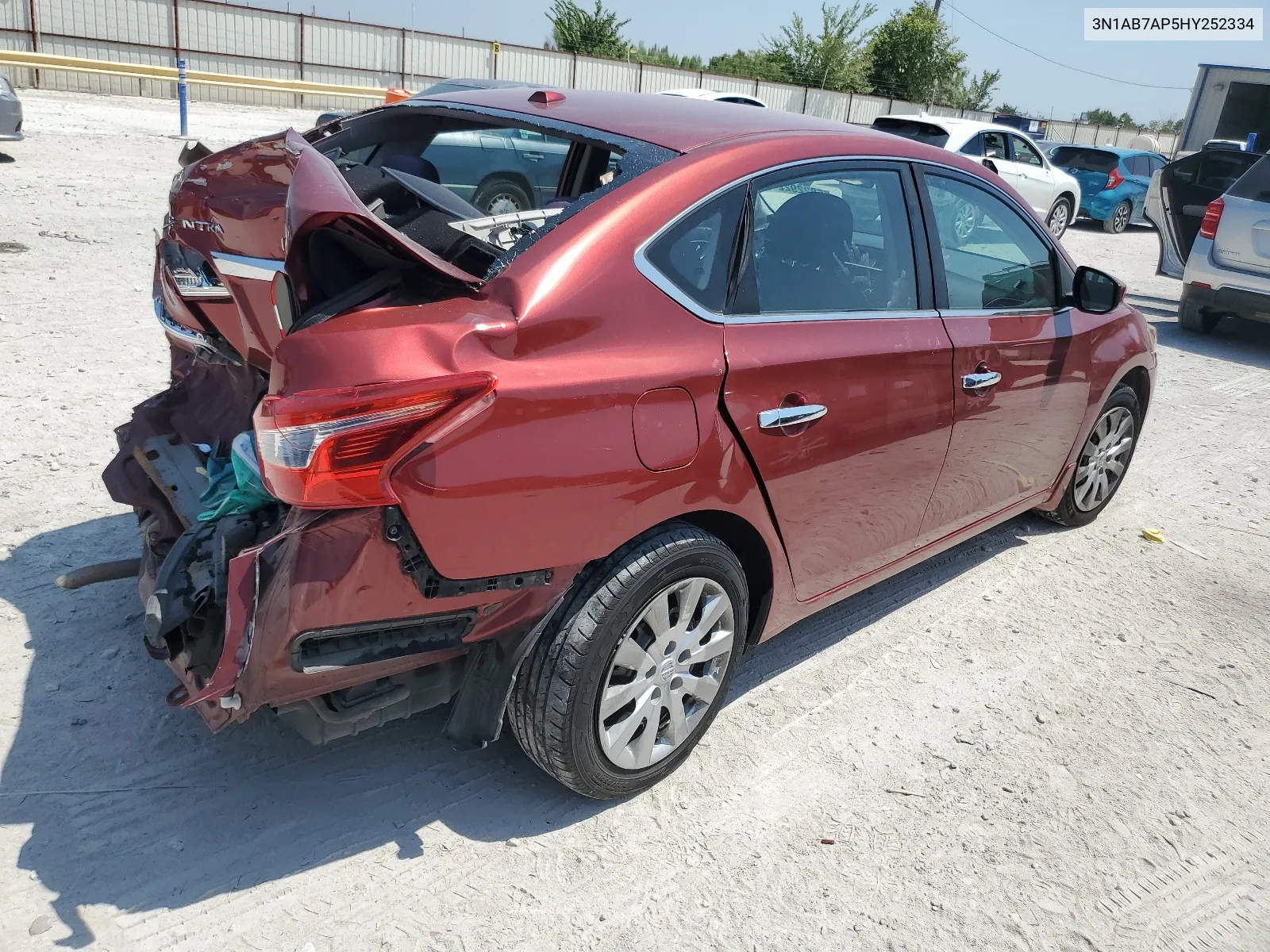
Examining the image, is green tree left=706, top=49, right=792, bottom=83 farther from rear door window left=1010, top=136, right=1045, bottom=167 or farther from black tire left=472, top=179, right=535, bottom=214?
black tire left=472, top=179, right=535, bottom=214

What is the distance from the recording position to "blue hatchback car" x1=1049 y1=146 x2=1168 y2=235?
17703mm

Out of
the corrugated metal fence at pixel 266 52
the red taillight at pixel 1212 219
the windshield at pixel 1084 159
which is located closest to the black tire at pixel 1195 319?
the red taillight at pixel 1212 219

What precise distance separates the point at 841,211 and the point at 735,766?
69.2 inches

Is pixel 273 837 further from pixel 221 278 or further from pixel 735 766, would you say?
pixel 221 278

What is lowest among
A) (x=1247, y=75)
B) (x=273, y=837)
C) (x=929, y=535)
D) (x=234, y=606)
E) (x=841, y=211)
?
(x=273, y=837)

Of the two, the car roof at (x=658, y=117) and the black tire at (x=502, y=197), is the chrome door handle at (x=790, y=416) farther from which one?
the black tire at (x=502, y=197)

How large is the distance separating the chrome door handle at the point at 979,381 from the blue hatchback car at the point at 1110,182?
1625cm

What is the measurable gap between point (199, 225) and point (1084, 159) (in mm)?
18561

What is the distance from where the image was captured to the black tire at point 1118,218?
17.9 m

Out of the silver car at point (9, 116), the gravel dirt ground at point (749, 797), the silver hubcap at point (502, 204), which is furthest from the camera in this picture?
the silver car at point (9, 116)

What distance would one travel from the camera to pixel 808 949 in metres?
2.47

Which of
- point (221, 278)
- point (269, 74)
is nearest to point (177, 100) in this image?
point (269, 74)

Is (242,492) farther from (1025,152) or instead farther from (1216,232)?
(1025,152)

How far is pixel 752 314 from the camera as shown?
2.79 metres
